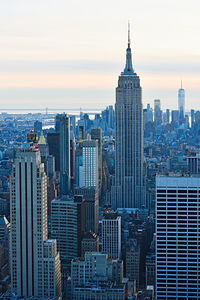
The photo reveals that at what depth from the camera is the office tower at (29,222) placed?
32281 millimetres

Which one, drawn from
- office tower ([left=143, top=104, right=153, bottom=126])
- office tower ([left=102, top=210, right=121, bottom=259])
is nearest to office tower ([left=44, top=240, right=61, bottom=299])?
office tower ([left=102, top=210, right=121, bottom=259])

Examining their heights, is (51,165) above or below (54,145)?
below

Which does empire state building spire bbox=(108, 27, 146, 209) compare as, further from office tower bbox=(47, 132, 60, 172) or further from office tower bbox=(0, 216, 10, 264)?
office tower bbox=(0, 216, 10, 264)

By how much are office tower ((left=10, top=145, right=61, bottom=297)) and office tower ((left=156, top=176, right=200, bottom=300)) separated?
554cm

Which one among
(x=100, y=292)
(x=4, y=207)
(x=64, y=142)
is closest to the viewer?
(x=100, y=292)

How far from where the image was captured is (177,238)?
3219cm

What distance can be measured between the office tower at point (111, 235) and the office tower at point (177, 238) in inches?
464

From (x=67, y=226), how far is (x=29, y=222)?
35.2 ft

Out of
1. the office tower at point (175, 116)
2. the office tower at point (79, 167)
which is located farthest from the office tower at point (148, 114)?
the office tower at point (79, 167)

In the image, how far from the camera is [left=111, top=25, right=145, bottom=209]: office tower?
6888cm

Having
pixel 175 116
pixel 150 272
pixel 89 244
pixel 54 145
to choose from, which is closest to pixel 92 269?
pixel 150 272

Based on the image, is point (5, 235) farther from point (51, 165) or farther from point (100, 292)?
point (51, 165)

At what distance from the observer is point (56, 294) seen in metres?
32.2

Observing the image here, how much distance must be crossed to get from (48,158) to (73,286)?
4458 cm
